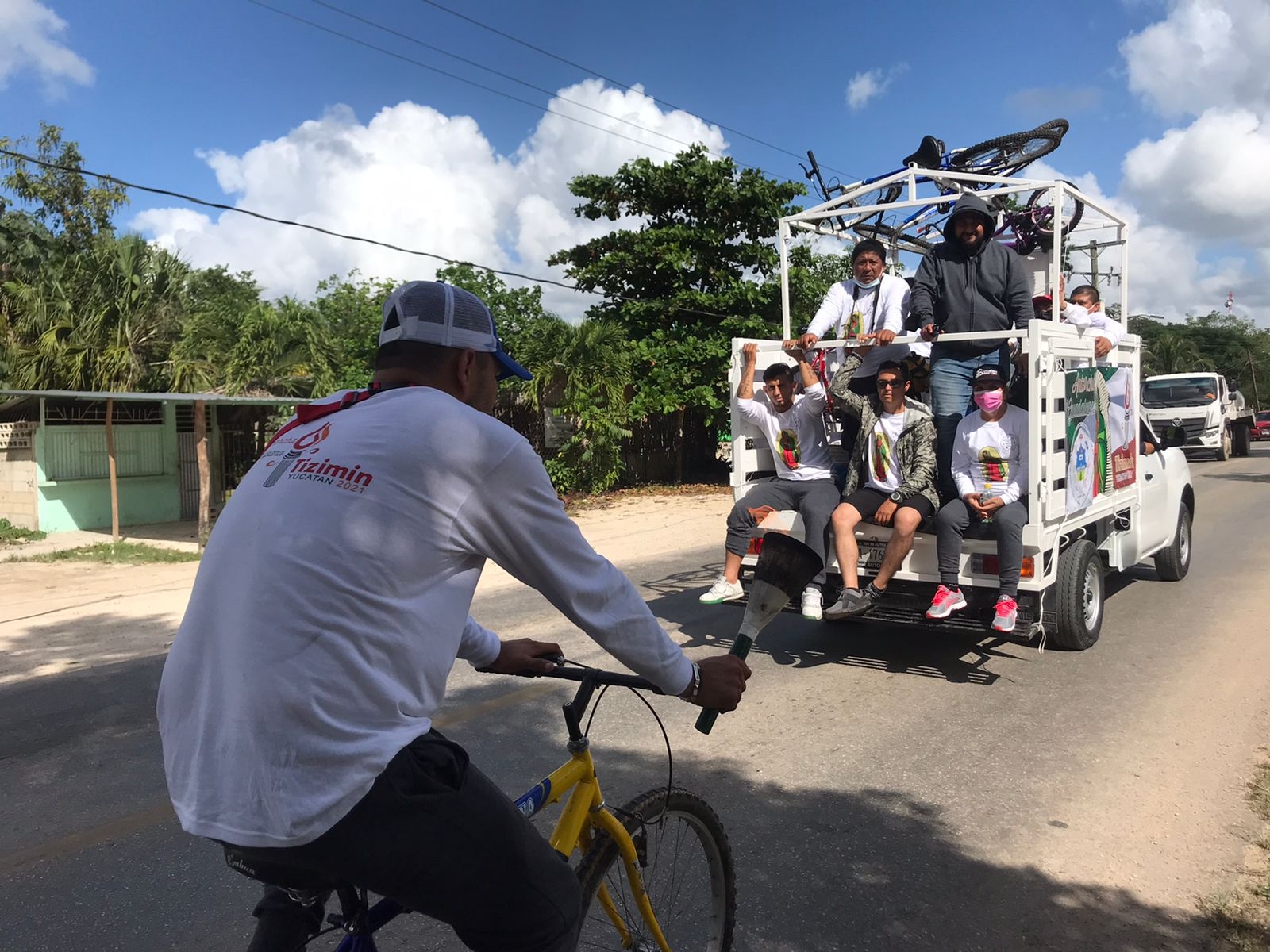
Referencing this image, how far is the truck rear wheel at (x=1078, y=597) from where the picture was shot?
6.48 meters

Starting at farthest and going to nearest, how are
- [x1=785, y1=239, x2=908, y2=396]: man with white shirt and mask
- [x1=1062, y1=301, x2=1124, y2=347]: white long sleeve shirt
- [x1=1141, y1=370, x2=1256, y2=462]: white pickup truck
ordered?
[x1=1141, y1=370, x2=1256, y2=462]: white pickup truck < [x1=1062, y1=301, x2=1124, y2=347]: white long sleeve shirt < [x1=785, y1=239, x2=908, y2=396]: man with white shirt and mask

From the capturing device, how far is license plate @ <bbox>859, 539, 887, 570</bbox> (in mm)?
6516

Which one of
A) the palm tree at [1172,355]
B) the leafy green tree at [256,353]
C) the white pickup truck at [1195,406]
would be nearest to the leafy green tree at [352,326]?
the leafy green tree at [256,353]

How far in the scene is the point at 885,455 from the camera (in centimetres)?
664

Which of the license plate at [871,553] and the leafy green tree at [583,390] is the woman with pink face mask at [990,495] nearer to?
the license plate at [871,553]

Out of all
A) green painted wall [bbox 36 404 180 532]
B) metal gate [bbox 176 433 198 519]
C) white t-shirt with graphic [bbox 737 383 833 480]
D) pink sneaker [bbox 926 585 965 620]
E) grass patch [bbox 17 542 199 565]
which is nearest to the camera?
pink sneaker [bbox 926 585 965 620]

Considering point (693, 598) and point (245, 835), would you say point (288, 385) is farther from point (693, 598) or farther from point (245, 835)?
point (245, 835)

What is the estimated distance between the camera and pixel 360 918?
1.96 metres

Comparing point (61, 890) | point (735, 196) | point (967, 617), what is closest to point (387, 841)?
point (61, 890)

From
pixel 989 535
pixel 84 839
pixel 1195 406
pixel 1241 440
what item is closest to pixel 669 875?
pixel 84 839

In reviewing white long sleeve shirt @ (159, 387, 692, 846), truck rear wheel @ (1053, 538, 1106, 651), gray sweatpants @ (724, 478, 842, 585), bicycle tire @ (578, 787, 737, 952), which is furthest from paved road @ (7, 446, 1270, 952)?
white long sleeve shirt @ (159, 387, 692, 846)

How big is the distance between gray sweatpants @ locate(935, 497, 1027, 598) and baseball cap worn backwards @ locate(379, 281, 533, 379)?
4682 mm

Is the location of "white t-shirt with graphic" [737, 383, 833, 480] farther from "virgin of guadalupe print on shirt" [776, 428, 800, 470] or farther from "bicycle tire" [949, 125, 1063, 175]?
"bicycle tire" [949, 125, 1063, 175]

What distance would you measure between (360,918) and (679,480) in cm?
1998
